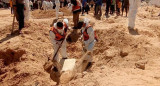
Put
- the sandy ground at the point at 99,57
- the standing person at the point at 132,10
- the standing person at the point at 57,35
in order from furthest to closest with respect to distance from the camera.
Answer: the standing person at the point at 132,10 < the standing person at the point at 57,35 < the sandy ground at the point at 99,57

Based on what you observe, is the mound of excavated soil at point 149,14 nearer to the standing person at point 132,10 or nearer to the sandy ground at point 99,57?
the sandy ground at point 99,57

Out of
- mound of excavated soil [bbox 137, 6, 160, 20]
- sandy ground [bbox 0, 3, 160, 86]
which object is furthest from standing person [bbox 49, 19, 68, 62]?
mound of excavated soil [bbox 137, 6, 160, 20]

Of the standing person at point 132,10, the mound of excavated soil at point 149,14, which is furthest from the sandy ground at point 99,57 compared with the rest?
the mound of excavated soil at point 149,14

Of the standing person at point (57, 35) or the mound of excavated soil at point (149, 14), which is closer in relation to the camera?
the standing person at point (57, 35)

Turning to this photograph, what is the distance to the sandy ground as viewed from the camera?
4352 millimetres

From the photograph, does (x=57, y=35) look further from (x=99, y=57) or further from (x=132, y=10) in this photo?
(x=132, y=10)

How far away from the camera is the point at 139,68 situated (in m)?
5.13

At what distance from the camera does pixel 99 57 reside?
7.01 metres

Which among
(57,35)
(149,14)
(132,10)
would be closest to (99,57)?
(57,35)

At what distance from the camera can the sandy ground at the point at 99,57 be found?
4.35m

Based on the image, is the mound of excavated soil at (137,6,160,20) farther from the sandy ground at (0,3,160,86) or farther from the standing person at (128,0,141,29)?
the standing person at (128,0,141,29)

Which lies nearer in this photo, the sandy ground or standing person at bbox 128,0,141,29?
the sandy ground

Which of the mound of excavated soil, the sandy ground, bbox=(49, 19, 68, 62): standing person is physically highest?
the mound of excavated soil

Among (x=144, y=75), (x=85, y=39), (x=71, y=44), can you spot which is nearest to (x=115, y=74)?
(x=144, y=75)
